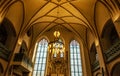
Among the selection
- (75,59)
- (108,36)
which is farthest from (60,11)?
(75,59)

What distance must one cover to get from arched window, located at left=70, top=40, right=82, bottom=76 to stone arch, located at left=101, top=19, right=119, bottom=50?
456 cm

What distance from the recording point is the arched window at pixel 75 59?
46.3ft

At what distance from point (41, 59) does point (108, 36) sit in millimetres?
7980

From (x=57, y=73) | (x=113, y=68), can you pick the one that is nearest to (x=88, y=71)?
(x=57, y=73)

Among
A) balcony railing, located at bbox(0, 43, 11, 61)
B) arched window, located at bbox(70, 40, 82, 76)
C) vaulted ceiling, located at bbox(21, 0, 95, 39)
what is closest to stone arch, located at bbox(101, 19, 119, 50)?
vaulted ceiling, located at bbox(21, 0, 95, 39)

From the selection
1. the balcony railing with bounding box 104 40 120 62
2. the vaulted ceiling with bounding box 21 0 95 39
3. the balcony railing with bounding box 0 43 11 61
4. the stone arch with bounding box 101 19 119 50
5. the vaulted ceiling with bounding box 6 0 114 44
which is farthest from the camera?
the vaulted ceiling with bounding box 21 0 95 39

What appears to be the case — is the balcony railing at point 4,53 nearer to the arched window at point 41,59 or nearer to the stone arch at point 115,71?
the arched window at point 41,59

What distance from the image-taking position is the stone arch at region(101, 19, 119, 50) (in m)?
11.0

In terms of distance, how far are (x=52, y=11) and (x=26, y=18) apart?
274 cm

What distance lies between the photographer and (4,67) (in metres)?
9.83

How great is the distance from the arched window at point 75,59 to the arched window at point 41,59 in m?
3.25

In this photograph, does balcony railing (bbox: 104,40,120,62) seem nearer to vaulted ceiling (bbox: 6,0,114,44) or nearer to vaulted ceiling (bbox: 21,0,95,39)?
vaulted ceiling (bbox: 6,0,114,44)

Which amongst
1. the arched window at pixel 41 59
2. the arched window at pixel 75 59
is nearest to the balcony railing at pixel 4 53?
the arched window at pixel 41 59

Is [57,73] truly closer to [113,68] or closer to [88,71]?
[88,71]
